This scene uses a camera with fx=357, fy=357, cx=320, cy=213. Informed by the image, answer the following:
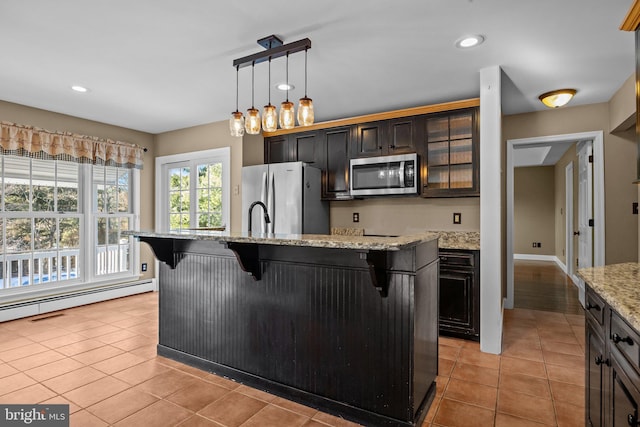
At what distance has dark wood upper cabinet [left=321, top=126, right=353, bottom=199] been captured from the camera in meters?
4.27

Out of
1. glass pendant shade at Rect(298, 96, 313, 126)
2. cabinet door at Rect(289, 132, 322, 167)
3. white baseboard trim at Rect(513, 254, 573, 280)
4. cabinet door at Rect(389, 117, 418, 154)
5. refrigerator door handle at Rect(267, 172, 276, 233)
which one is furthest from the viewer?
white baseboard trim at Rect(513, 254, 573, 280)

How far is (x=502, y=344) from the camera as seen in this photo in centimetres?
319

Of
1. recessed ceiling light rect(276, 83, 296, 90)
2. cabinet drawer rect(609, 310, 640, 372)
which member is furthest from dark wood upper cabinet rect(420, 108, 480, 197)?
cabinet drawer rect(609, 310, 640, 372)

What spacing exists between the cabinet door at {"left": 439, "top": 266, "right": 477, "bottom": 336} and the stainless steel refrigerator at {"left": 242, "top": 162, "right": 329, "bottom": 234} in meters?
1.63

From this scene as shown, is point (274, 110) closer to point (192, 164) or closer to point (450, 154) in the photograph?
point (450, 154)

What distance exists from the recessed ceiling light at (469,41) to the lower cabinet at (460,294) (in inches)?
67.3

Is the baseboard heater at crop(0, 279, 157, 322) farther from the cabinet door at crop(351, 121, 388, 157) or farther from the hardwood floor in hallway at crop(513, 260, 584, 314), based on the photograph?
the hardwood floor in hallway at crop(513, 260, 584, 314)

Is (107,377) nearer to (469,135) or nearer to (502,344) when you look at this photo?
(502,344)

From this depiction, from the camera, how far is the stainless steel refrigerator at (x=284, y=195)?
4.05 m

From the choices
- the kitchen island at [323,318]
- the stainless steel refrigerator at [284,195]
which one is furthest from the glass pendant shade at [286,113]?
the stainless steel refrigerator at [284,195]

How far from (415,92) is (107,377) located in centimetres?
357

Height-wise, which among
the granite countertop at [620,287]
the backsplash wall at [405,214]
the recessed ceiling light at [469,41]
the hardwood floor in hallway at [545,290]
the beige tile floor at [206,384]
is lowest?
the hardwood floor in hallway at [545,290]

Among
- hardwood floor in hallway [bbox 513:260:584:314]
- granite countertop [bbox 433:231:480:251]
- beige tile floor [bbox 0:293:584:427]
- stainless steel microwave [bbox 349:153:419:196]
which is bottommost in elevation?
hardwood floor in hallway [bbox 513:260:584:314]

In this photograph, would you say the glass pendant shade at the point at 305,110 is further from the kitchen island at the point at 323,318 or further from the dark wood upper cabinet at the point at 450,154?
the dark wood upper cabinet at the point at 450,154
